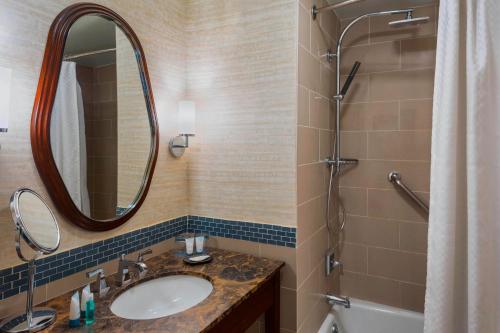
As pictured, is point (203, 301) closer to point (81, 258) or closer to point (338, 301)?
point (81, 258)

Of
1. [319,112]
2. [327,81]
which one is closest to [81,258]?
[319,112]

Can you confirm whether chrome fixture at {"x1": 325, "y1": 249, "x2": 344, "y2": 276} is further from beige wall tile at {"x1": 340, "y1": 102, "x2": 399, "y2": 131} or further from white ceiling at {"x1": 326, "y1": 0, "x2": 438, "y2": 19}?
white ceiling at {"x1": 326, "y1": 0, "x2": 438, "y2": 19}

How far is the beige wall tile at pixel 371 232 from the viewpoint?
2221 millimetres

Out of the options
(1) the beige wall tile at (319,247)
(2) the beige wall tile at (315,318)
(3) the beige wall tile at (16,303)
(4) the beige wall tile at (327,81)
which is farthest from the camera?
(4) the beige wall tile at (327,81)

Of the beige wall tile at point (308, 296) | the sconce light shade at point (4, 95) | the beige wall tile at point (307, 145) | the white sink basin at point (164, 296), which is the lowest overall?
the beige wall tile at point (308, 296)

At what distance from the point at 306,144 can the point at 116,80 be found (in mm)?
Result: 953

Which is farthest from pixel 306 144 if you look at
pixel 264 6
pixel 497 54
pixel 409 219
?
pixel 409 219

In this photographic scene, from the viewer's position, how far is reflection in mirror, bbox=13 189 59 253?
3.19 feet

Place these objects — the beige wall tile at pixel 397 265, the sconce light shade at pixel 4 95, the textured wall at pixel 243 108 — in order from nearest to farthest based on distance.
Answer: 1. the sconce light shade at pixel 4 95
2. the textured wall at pixel 243 108
3. the beige wall tile at pixel 397 265

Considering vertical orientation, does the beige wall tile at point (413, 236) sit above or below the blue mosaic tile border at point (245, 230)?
below

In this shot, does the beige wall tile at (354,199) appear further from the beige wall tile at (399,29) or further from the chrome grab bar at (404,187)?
the beige wall tile at (399,29)

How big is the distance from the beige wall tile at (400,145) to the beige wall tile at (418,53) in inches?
17.4

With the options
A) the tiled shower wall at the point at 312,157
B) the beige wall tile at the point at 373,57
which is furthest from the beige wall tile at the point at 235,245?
the beige wall tile at the point at 373,57

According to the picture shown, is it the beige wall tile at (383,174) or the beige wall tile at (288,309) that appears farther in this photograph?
the beige wall tile at (383,174)
